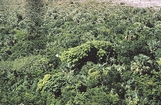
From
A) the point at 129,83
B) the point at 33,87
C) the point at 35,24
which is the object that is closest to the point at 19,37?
the point at 35,24

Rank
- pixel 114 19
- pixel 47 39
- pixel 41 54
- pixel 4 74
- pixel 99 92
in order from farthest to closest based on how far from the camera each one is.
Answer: pixel 114 19
pixel 47 39
pixel 41 54
pixel 4 74
pixel 99 92

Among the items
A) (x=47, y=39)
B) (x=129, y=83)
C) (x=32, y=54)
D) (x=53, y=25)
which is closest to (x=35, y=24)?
(x=53, y=25)

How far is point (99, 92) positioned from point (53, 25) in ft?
157

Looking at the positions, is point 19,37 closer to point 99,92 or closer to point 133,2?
point 99,92

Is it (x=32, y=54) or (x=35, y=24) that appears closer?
(x=32, y=54)

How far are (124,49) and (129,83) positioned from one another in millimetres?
13470

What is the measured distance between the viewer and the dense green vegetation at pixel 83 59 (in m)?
63.6

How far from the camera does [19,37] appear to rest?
9625 centimetres

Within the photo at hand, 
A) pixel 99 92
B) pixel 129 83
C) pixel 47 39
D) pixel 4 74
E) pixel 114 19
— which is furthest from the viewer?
pixel 114 19

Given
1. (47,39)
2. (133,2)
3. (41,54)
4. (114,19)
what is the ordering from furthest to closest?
(133,2)
(114,19)
(47,39)
(41,54)

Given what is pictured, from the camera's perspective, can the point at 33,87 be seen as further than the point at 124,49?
No

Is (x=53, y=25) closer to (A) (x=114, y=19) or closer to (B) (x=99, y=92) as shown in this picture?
(A) (x=114, y=19)

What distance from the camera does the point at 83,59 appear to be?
77.8 meters

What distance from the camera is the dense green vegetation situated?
63.6 m
